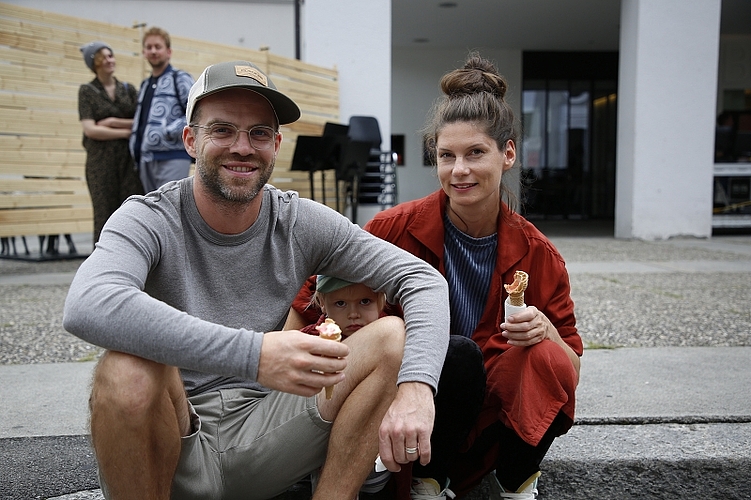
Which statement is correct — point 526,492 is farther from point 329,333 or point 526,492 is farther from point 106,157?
point 106,157

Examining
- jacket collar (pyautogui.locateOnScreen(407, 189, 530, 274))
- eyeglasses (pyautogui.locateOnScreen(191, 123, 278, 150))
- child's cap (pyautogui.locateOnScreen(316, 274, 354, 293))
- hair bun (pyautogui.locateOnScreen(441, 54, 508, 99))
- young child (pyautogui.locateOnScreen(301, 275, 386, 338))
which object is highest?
hair bun (pyautogui.locateOnScreen(441, 54, 508, 99))

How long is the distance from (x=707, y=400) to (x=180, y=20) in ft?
49.9

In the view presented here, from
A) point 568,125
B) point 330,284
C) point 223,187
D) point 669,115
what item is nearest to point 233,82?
point 223,187

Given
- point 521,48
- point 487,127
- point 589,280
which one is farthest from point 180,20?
point 487,127

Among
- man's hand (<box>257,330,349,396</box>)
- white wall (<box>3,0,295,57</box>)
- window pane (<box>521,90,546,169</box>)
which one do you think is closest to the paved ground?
man's hand (<box>257,330,349,396</box>)

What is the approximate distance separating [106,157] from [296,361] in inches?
212

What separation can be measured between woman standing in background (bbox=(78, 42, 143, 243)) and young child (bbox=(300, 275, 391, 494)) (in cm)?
466

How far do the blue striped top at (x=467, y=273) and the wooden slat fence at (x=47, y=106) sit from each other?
21.3ft

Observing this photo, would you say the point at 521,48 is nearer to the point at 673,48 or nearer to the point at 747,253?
the point at 673,48

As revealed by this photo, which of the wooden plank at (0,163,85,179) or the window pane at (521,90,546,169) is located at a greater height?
the window pane at (521,90,546,169)

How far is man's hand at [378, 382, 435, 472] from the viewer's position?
6.26ft

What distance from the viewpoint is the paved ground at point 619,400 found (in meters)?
2.57

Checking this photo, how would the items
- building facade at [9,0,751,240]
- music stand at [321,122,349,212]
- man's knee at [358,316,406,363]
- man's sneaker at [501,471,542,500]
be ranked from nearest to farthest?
man's knee at [358,316,406,363] < man's sneaker at [501,471,542,500] < music stand at [321,122,349,212] < building facade at [9,0,751,240]

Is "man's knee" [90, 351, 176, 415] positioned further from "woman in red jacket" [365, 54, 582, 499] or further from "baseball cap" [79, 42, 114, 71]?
"baseball cap" [79, 42, 114, 71]
